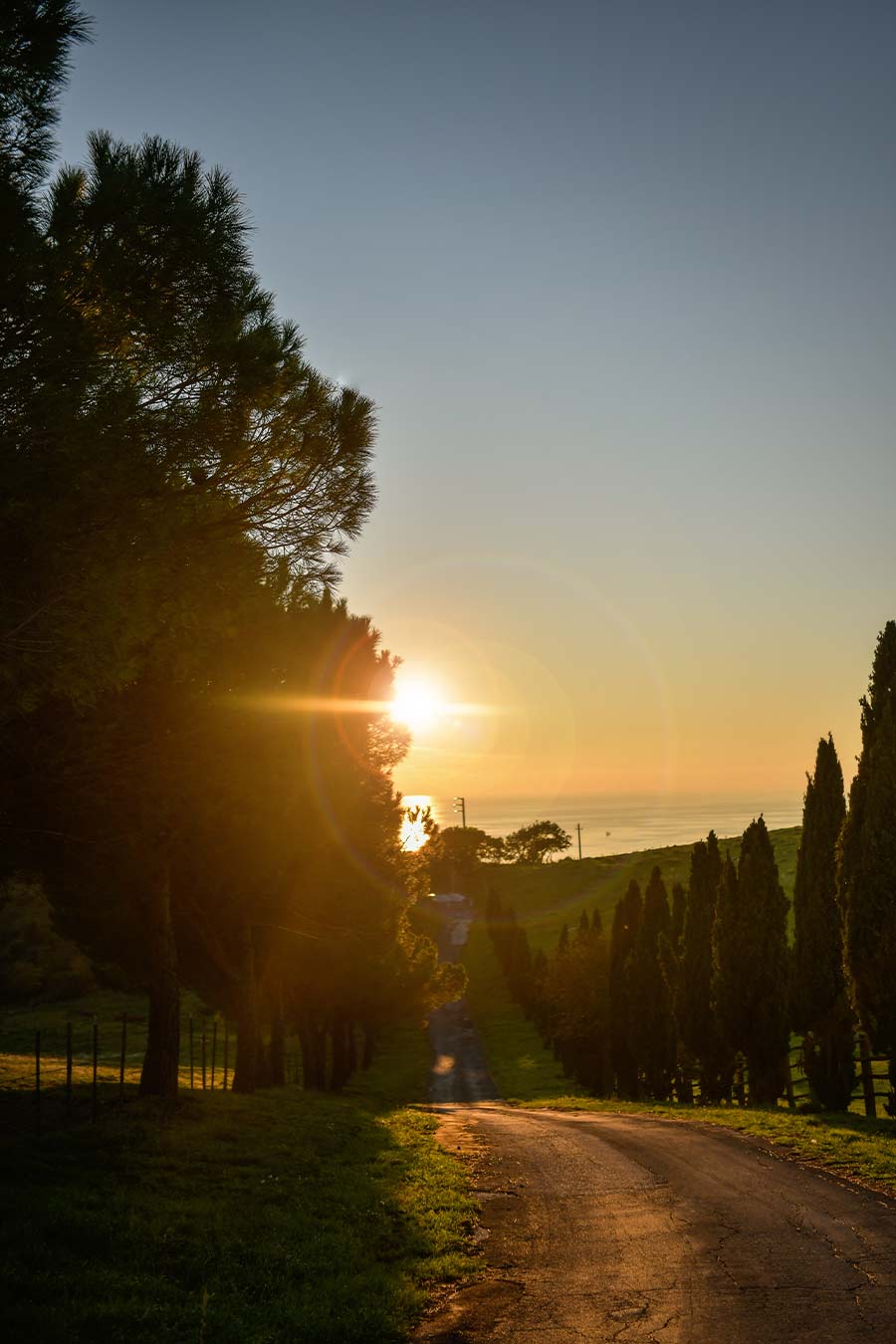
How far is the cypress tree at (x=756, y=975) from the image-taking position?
27.5 meters

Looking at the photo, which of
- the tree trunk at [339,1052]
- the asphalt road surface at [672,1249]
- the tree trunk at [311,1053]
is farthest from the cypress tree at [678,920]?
the asphalt road surface at [672,1249]

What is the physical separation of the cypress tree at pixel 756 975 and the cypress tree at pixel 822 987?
1.66 meters

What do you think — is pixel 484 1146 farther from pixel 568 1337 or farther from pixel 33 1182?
pixel 568 1337

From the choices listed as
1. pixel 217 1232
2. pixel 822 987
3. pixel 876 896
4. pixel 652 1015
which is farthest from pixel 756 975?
pixel 217 1232

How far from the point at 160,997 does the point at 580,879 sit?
408 feet

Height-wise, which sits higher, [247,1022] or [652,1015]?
[247,1022]

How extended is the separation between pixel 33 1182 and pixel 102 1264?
242 cm

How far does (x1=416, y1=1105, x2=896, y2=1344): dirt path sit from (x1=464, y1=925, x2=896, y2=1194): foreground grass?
0.90m

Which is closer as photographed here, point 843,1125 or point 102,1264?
point 102,1264

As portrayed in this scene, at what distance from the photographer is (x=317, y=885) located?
25.2 meters

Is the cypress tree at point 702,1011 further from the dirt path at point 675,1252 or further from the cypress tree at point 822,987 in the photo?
the dirt path at point 675,1252

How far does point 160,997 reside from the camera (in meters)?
17.0

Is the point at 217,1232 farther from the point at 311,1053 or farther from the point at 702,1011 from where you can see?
the point at 702,1011

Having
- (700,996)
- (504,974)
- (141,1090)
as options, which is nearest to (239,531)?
(141,1090)
